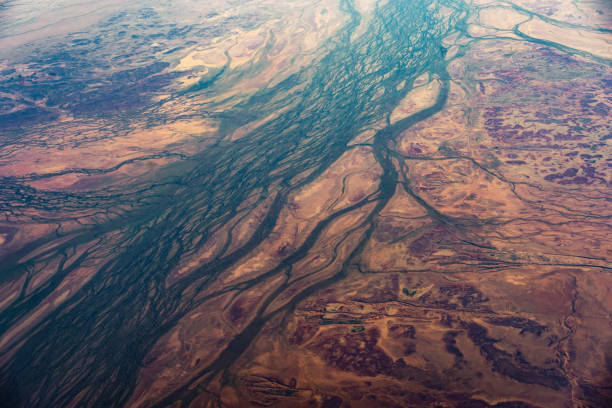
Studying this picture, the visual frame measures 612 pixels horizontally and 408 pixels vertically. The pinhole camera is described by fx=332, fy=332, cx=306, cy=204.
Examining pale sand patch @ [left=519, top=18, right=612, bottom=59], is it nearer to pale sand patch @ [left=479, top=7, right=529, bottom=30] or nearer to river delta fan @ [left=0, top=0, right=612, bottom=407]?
river delta fan @ [left=0, top=0, right=612, bottom=407]

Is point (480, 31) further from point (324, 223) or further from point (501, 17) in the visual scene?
point (324, 223)

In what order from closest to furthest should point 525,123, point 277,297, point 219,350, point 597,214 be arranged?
point 219,350, point 277,297, point 597,214, point 525,123

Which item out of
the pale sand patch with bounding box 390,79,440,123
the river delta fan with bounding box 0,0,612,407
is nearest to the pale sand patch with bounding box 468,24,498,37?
the river delta fan with bounding box 0,0,612,407

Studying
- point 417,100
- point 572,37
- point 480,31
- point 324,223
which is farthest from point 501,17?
point 324,223

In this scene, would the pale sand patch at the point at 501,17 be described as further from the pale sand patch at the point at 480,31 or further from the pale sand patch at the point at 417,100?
the pale sand patch at the point at 417,100

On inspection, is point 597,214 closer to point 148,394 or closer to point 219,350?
point 219,350

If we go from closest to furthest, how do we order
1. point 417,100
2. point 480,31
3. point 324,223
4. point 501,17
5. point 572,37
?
point 324,223
point 417,100
point 572,37
point 480,31
point 501,17

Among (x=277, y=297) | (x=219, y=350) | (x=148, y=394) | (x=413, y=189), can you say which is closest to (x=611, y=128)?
(x=413, y=189)
